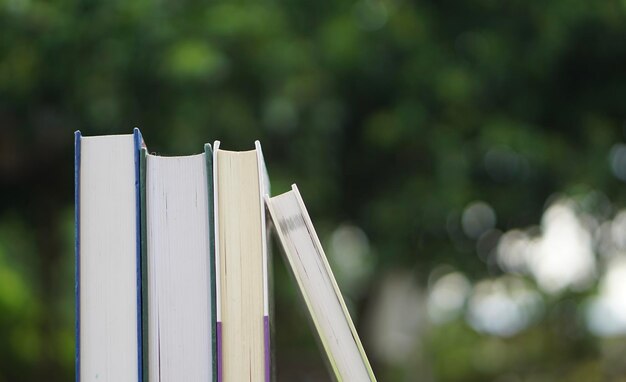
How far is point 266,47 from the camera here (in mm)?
3232

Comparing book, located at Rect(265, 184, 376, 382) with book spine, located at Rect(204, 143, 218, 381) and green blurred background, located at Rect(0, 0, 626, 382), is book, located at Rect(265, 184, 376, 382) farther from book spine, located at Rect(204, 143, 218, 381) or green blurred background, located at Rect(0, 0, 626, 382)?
green blurred background, located at Rect(0, 0, 626, 382)

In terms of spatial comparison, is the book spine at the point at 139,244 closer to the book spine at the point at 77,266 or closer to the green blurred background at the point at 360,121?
the book spine at the point at 77,266

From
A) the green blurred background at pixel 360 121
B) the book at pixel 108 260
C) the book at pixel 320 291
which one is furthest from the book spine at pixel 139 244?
the green blurred background at pixel 360 121

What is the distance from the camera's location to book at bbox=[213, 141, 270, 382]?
2.49 feet

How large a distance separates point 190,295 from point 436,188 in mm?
2856

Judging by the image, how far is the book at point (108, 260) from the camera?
76cm

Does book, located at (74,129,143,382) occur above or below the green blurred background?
below

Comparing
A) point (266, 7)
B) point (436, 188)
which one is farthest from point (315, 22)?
point (436, 188)

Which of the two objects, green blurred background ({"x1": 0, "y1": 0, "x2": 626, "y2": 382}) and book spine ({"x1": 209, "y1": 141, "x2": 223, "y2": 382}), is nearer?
book spine ({"x1": 209, "y1": 141, "x2": 223, "y2": 382})

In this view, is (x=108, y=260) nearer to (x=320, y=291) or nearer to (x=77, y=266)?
(x=77, y=266)

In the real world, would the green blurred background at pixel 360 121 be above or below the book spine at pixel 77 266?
above

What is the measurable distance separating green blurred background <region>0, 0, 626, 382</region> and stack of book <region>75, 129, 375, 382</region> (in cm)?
216

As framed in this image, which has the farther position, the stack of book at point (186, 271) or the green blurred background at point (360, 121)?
the green blurred background at point (360, 121)

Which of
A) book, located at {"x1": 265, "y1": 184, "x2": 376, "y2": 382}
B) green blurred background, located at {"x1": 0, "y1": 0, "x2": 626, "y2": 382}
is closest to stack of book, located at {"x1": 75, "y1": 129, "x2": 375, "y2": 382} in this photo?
book, located at {"x1": 265, "y1": 184, "x2": 376, "y2": 382}
